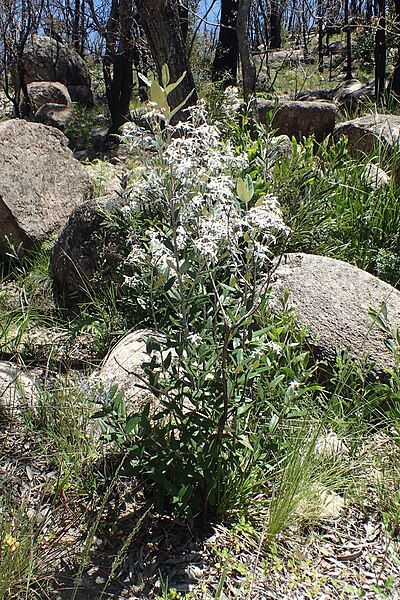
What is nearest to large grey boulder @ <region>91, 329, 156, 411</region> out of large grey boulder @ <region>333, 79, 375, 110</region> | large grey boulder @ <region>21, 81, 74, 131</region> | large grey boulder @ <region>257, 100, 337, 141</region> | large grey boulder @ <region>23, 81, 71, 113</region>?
large grey boulder @ <region>257, 100, 337, 141</region>

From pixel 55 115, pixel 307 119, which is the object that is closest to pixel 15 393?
pixel 307 119

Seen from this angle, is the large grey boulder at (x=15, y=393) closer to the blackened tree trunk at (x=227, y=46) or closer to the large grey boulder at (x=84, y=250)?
the large grey boulder at (x=84, y=250)

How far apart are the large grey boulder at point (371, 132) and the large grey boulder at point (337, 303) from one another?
1807 mm

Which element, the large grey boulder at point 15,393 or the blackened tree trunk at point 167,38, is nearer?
the large grey boulder at point 15,393

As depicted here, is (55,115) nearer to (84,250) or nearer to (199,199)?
(84,250)

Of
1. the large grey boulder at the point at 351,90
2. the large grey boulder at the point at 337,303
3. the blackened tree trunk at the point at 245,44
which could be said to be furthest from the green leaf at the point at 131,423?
the large grey boulder at the point at 351,90

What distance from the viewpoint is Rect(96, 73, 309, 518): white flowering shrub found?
199cm

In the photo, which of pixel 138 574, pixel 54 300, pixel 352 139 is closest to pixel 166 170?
pixel 138 574

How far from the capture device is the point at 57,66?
15.0 m

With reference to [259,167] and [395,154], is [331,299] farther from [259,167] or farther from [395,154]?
[395,154]

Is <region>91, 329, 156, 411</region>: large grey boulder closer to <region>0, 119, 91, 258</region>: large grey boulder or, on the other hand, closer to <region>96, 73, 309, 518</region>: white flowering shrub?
<region>96, 73, 309, 518</region>: white flowering shrub

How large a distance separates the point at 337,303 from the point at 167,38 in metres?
3.21

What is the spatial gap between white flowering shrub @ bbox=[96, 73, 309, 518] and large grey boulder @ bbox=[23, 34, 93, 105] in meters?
13.3

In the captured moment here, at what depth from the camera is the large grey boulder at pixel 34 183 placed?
17.1ft
